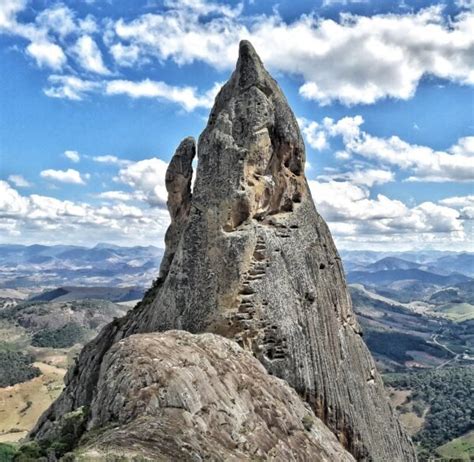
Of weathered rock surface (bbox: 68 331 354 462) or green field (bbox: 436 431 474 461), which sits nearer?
weathered rock surface (bbox: 68 331 354 462)

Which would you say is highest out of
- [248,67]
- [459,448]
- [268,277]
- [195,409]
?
[248,67]

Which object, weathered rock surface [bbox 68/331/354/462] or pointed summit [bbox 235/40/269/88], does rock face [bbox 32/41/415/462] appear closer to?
pointed summit [bbox 235/40/269/88]

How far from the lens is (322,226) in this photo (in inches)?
1507

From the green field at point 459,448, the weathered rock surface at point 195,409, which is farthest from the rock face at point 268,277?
the green field at point 459,448

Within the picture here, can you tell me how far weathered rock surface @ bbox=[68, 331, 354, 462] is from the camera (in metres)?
17.5

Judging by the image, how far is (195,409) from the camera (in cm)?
2059

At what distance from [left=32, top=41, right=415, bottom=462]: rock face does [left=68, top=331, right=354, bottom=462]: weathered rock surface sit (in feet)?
10.3

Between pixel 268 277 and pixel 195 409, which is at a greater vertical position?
pixel 268 277

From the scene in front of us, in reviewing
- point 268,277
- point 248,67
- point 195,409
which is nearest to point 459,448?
point 268,277

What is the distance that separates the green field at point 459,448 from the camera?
164 m

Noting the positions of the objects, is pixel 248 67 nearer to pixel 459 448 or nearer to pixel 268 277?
Result: pixel 268 277

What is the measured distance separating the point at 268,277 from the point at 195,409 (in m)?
12.5

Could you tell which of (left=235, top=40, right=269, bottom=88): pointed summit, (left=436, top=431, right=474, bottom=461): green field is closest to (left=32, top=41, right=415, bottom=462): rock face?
(left=235, top=40, right=269, bottom=88): pointed summit

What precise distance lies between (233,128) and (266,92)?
14.0 ft
